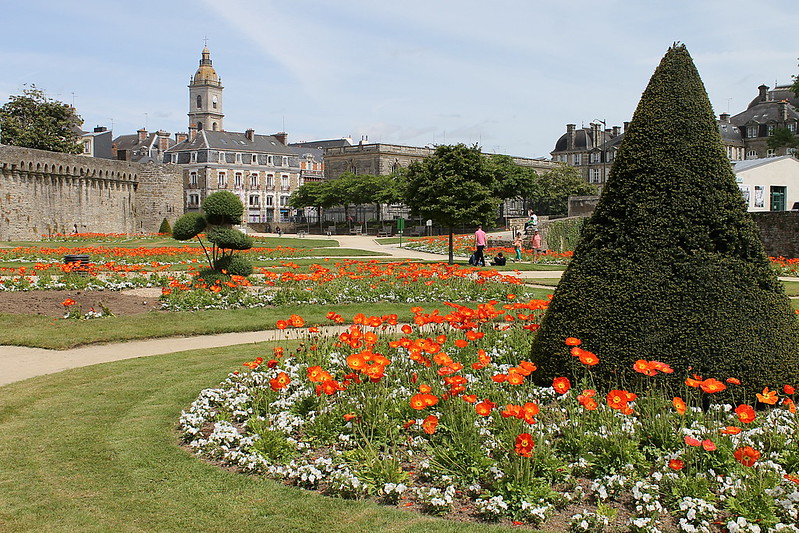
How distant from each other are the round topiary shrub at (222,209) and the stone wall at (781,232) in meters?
22.1

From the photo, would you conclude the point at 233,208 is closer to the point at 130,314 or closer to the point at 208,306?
the point at 208,306

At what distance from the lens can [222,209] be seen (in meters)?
16.0

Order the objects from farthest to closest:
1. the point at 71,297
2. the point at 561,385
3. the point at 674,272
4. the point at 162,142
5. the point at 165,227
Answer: the point at 162,142, the point at 165,227, the point at 71,297, the point at 674,272, the point at 561,385

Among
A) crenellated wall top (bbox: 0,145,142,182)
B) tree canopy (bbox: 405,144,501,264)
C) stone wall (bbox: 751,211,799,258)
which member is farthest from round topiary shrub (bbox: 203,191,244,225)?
crenellated wall top (bbox: 0,145,142,182)

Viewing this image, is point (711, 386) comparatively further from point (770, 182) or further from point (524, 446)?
point (770, 182)

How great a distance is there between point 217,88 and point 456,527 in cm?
12582

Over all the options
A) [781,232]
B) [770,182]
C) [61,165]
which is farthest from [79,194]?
[770,182]

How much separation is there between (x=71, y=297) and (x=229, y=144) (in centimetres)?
7584

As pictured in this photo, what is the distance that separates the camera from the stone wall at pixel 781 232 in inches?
1196

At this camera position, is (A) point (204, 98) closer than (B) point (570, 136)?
No

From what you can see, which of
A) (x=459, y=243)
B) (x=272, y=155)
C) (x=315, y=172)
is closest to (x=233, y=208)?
(x=459, y=243)

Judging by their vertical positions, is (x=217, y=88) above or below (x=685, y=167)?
above

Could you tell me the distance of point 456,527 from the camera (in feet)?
15.0

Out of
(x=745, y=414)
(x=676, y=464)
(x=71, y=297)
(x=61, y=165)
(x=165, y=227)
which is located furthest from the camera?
(x=165, y=227)
